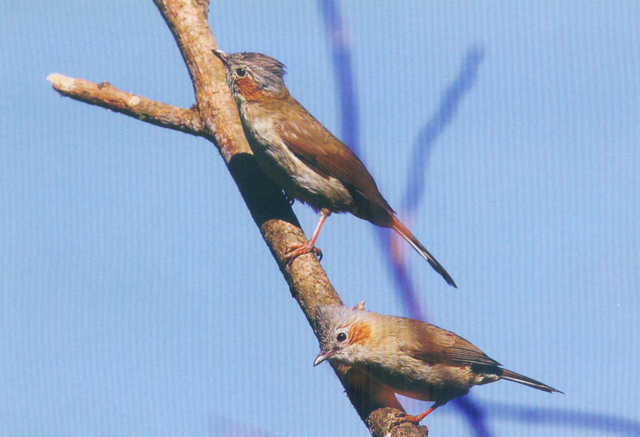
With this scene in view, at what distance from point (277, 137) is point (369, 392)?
245 centimetres

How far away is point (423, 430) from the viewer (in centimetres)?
A: 370

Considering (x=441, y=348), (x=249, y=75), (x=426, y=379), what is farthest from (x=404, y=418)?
(x=249, y=75)

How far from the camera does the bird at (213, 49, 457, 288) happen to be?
5316 millimetres

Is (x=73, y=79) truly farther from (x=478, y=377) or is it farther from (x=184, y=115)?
(x=478, y=377)

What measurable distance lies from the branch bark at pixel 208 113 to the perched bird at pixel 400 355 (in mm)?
591

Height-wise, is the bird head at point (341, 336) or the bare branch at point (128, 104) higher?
the bare branch at point (128, 104)

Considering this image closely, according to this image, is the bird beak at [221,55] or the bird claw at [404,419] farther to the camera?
the bird beak at [221,55]

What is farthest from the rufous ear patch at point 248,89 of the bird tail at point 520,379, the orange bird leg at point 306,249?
the bird tail at point 520,379

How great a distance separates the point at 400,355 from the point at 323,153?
2059mm

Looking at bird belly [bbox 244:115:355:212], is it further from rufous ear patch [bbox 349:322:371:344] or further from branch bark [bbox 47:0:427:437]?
rufous ear patch [bbox 349:322:371:344]

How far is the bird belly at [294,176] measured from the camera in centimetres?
Answer: 527

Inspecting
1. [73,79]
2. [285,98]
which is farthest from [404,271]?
[73,79]

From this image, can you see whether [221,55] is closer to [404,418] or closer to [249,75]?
[249,75]

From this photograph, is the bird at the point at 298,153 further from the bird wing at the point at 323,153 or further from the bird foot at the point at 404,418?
the bird foot at the point at 404,418
